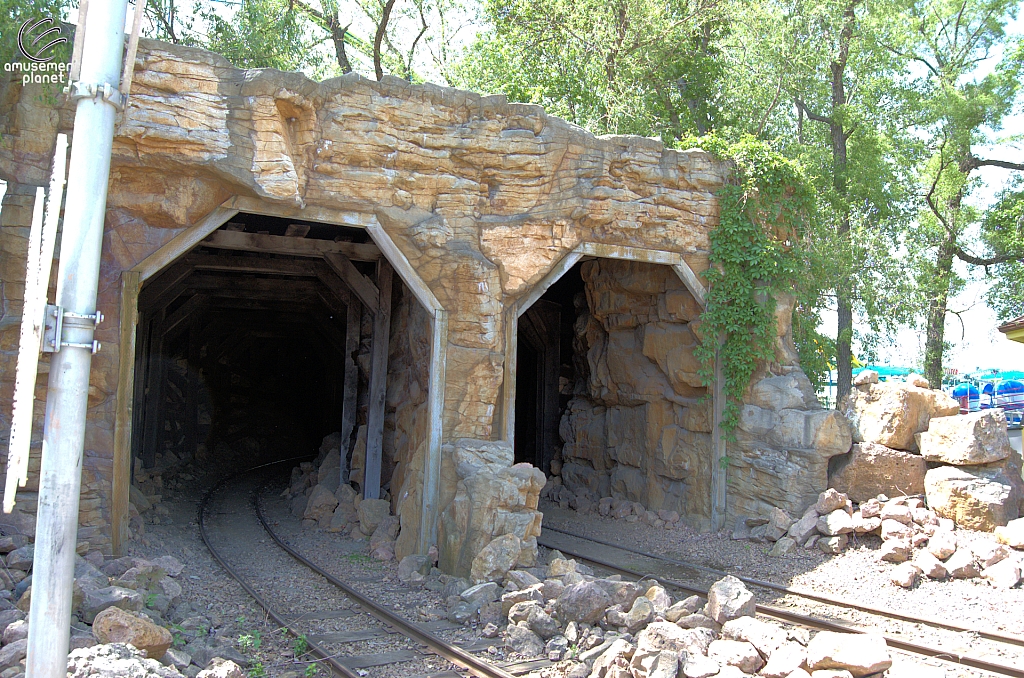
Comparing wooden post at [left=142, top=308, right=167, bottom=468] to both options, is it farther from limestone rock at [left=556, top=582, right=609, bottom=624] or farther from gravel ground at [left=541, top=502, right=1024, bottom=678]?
limestone rock at [left=556, top=582, right=609, bottom=624]

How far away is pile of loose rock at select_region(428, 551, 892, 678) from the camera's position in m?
5.64

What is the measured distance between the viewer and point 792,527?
10.4 m

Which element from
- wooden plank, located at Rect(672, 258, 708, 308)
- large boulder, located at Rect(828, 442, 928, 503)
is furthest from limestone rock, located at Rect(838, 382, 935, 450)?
wooden plank, located at Rect(672, 258, 708, 308)

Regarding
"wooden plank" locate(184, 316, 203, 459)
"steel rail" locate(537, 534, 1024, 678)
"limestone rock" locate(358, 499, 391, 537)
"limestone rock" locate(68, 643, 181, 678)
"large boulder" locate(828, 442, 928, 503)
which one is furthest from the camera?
"wooden plank" locate(184, 316, 203, 459)

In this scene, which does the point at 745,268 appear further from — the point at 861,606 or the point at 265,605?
the point at 265,605

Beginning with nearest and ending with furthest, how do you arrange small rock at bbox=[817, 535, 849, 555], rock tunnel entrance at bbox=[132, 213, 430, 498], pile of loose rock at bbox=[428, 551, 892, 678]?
pile of loose rock at bbox=[428, 551, 892, 678] < small rock at bbox=[817, 535, 849, 555] < rock tunnel entrance at bbox=[132, 213, 430, 498]

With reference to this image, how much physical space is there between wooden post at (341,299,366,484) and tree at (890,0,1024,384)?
1219 cm

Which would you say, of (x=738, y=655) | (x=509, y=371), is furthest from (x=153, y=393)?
(x=738, y=655)

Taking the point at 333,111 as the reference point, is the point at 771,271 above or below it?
below

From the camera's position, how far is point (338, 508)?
1290 centimetres

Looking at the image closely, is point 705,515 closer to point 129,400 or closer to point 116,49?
point 129,400

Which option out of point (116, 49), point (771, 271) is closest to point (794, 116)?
point (771, 271)

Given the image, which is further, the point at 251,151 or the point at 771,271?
the point at 771,271

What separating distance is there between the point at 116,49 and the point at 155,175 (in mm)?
6134
